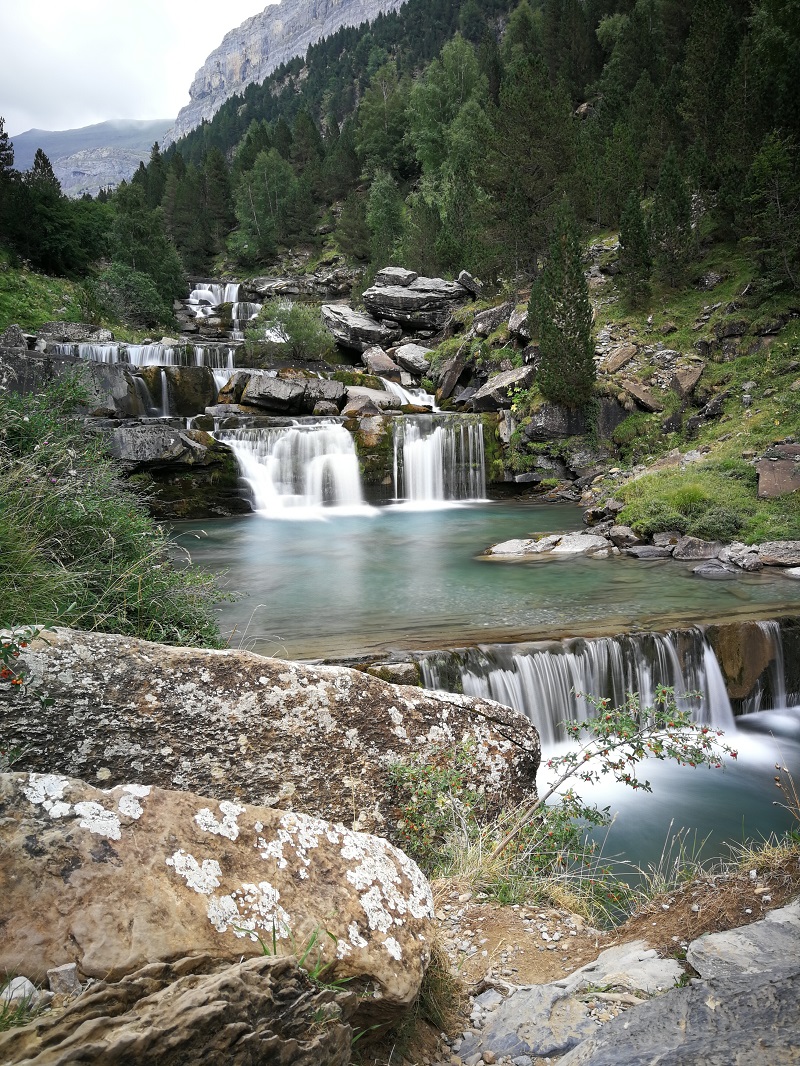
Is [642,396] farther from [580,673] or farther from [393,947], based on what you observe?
[393,947]

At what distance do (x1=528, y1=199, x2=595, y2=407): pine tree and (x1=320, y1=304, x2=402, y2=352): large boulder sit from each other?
559 inches

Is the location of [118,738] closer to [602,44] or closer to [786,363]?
[786,363]

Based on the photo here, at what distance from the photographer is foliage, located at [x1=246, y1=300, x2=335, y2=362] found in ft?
105

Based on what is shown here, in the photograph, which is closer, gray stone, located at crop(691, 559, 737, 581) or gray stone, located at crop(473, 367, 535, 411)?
gray stone, located at crop(691, 559, 737, 581)

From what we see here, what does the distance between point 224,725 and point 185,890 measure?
4.77ft

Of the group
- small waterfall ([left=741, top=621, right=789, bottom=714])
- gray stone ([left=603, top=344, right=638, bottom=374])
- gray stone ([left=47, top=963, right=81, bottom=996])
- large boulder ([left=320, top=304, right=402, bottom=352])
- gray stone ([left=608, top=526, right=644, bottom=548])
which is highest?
large boulder ([left=320, top=304, right=402, bottom=352])

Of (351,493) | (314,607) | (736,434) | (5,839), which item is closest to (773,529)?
(736,434)

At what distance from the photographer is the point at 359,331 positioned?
35.2 meters

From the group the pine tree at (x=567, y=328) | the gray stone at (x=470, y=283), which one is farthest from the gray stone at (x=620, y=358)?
the gray stone at (x=470, y=283)

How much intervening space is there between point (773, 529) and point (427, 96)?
56.5 meters

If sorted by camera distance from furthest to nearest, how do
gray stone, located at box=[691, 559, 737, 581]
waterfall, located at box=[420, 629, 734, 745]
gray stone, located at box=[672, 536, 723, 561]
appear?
gray stone, located at box=[672, 536, 723, 561]
gray stone, located at box=[691, 559, 737, 581]
waterfall, located at box=[420, 629, 734, 745]

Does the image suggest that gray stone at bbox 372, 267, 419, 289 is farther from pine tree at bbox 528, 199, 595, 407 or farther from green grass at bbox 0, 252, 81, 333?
green grass at bbox 0, 252, 81, 333

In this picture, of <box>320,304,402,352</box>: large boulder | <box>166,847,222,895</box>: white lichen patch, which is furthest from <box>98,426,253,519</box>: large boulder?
<box>166,847,222,895</box>: white lichen patch

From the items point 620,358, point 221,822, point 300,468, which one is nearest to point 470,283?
point 620,358
